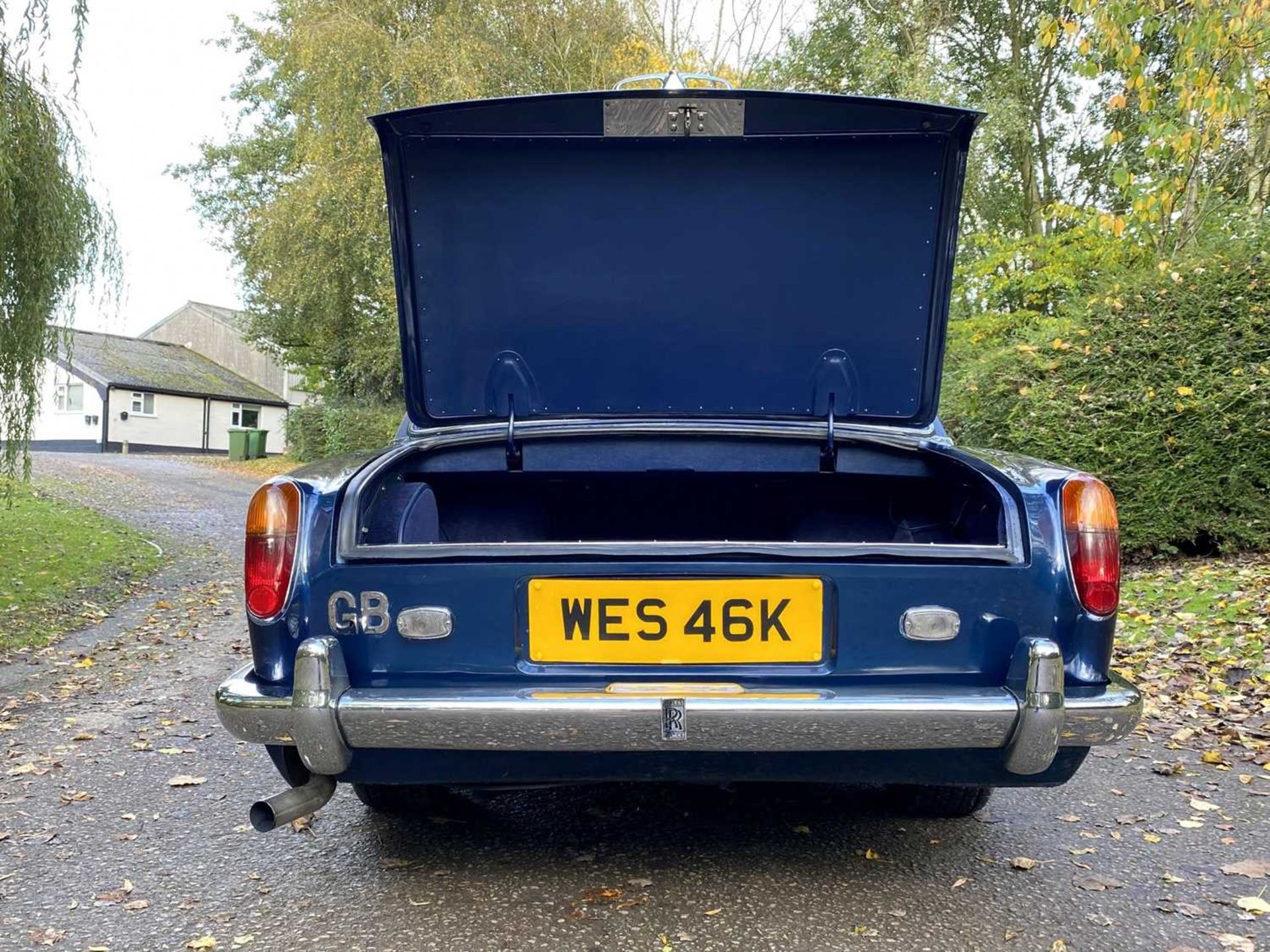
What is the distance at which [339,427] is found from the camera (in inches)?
942

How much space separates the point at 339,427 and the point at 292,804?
2250cm

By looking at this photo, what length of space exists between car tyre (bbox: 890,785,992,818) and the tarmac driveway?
0.06 m

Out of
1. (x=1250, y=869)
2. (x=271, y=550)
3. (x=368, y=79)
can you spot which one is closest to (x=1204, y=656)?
(x=1250, y=869)

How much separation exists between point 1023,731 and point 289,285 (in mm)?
20011

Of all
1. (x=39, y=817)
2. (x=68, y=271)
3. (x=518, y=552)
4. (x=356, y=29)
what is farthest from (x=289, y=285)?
(x=518, y=552)

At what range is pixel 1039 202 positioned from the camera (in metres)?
16.3

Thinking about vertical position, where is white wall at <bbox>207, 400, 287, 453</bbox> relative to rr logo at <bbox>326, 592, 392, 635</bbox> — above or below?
below

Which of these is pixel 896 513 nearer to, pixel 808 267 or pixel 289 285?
pixel 808 267

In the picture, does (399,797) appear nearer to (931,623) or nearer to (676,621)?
(676,621)

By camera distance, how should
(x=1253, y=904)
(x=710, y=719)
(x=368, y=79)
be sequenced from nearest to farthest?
(x=710, y=719) → (x=1253, y=904) → (x=368, y=79)

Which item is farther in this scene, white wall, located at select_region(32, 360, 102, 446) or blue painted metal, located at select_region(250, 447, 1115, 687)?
white wall, located at select_region(32, 360, 102, 446)

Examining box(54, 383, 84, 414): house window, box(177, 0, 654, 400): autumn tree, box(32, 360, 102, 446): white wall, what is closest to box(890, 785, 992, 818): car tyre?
box(177, 0, 654, 400): autumn tree

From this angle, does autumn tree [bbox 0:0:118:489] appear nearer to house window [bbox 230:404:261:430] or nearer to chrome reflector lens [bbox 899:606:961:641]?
chrome reflector lens [bbox 899:606:961:641]

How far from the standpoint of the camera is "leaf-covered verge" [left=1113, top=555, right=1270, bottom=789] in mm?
4281
